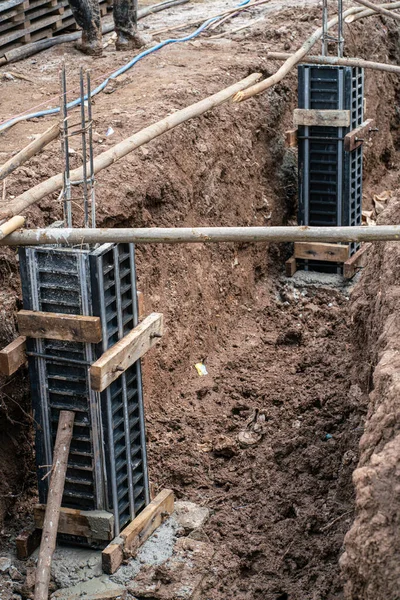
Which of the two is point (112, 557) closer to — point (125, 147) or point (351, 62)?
point (125, 147)

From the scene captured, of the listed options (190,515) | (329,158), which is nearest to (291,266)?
(329,158)

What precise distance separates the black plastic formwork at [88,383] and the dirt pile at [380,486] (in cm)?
167

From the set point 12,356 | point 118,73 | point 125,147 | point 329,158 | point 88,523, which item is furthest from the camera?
point 118,73

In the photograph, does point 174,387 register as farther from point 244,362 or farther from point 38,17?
point 38,17

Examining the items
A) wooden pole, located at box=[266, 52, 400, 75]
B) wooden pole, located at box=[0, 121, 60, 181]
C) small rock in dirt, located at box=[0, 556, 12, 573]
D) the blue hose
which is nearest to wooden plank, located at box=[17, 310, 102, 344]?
wooden pole, located at box=[0, 121, 60, 181]

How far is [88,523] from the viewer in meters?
6.34

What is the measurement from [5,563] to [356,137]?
6.34m

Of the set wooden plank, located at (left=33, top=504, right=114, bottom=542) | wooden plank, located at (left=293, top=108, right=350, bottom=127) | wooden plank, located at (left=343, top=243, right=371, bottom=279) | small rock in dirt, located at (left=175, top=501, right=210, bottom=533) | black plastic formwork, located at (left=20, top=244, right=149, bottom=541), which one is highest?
wooden plank, located at (left=293, top=108, right=350, bottom=127)

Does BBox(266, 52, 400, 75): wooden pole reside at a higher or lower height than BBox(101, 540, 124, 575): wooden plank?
higher

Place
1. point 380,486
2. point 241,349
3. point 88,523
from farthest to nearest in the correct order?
point 241,349 → point 88,523 → point 380,486

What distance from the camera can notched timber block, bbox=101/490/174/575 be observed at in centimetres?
625

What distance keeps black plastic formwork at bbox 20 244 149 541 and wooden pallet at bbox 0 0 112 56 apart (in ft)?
23.5

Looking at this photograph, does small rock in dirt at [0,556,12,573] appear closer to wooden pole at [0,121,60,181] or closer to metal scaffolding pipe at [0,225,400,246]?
metal scaffolding pipe at [0,225,400,246]

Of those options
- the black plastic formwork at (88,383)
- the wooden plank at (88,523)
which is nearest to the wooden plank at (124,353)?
the black plastic formwork at (88,383)
